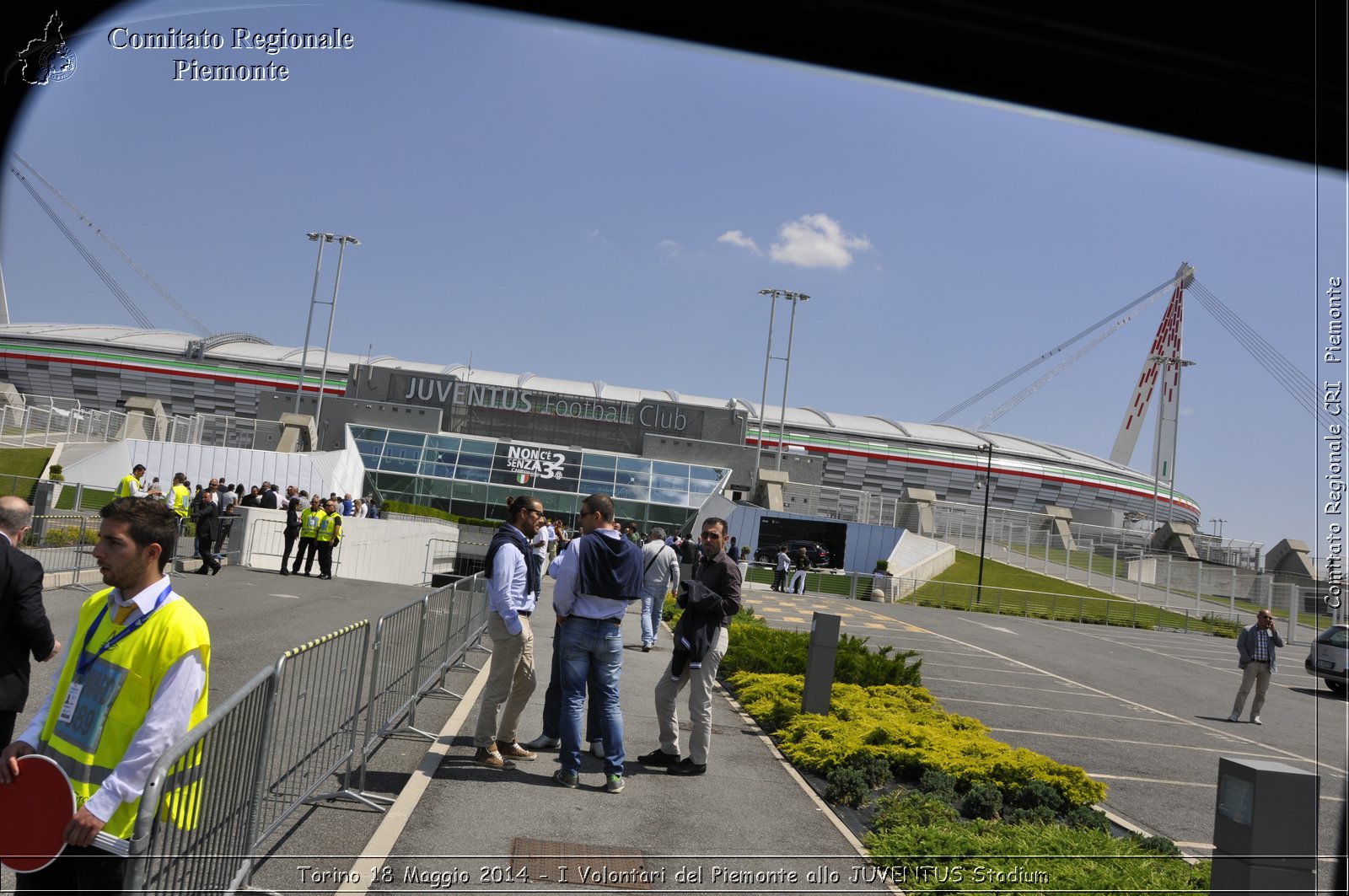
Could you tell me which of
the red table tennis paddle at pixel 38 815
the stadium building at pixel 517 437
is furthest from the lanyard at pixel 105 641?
the stadium building at pixel 517 437

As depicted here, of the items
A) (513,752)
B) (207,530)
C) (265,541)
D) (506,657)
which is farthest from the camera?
(265,541)

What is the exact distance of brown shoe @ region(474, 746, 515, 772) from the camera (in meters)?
7.36

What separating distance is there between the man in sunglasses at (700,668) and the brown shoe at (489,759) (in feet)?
4.22

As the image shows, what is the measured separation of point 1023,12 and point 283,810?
527cm

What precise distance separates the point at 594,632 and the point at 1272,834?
4252 millimetres

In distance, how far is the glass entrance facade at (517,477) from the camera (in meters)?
49.2

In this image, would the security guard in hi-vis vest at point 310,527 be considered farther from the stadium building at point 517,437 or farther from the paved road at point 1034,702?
the stadium building at point 517,437

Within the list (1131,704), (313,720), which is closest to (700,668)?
→ (313,720)

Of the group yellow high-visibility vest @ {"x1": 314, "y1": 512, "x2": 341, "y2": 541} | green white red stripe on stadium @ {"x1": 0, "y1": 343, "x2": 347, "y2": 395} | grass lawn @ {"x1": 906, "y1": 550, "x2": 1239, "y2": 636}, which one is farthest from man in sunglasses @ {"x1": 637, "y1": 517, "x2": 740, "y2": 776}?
green white red stripe on stadium @ {"x1": 0, "y1": 343, "x2": 347, "y2": 395}

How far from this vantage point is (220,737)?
12.8ft

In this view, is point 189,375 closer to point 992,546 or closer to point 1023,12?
point 992,546

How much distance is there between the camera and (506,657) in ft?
24.8

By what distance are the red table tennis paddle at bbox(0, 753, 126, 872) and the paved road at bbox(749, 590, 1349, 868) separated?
4.47 m

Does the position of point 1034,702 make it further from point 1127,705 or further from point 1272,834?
point 1272,834
